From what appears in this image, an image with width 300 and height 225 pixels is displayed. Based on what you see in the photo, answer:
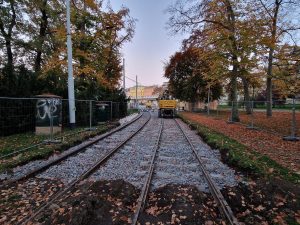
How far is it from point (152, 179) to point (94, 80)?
16.4 m

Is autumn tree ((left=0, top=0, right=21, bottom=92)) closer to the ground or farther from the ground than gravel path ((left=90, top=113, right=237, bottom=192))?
farther from the ground

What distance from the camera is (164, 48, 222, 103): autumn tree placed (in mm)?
43594

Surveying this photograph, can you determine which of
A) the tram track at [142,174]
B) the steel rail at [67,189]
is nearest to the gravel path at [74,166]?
the tram track at [142,174]

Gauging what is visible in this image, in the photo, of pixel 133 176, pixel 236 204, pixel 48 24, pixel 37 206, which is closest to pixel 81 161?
pixel 133 176

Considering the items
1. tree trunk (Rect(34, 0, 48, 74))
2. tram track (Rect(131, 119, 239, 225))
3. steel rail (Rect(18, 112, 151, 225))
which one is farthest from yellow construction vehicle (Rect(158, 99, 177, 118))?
tram track (Rect(131, 119, 239, 225))

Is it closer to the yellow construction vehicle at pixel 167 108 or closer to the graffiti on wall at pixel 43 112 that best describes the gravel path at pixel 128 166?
the graffiti on wall at pixel 43 112

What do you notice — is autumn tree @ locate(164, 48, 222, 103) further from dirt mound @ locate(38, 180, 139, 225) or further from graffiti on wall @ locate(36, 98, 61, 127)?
dirt mound @ locate(38, 180, 139, 225)

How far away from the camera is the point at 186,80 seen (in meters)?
45.3

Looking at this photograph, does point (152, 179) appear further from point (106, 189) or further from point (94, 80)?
point (94, 80)

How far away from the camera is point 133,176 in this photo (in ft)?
21.9

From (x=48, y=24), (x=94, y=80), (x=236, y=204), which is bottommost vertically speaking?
(x=236, y=204)

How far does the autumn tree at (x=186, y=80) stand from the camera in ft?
143

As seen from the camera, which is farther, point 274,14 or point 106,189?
point 274,14

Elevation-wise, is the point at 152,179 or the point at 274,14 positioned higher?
the point at 274,14
